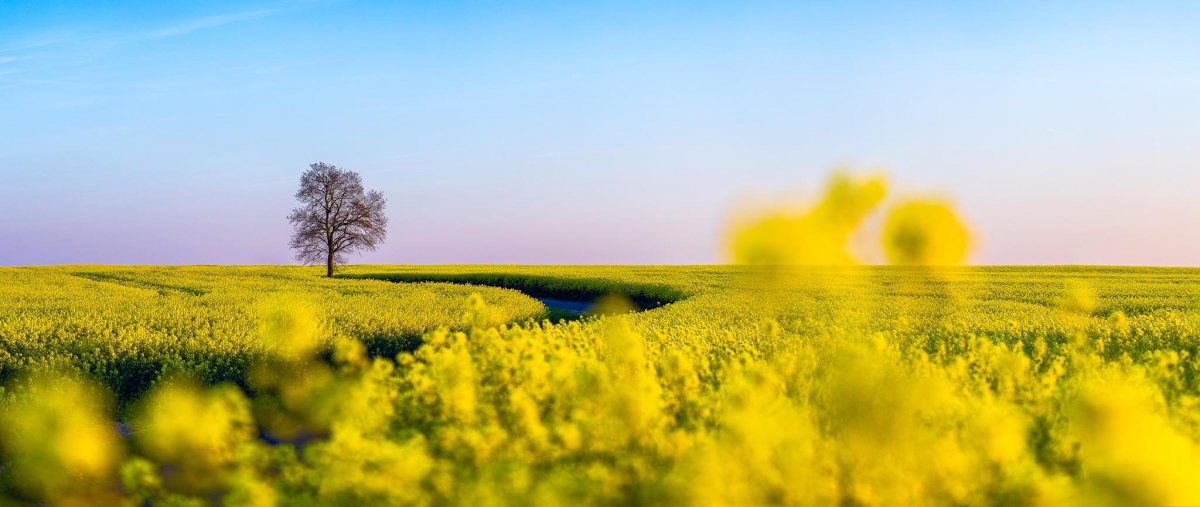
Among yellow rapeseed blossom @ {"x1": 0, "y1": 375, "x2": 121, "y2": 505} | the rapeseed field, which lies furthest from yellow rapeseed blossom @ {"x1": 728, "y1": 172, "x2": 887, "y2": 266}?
yellow rapeseed blossom @ {"x1": 0, "y1": 375, "x2": 121, "y2": 505}

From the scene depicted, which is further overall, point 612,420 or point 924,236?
point 924,236

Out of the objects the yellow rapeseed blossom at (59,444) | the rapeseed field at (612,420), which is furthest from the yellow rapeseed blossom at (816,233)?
the yellow rapeseed blossom at (59,444)

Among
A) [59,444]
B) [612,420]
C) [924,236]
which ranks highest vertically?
[924,236]

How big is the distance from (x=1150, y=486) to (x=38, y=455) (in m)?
7.69

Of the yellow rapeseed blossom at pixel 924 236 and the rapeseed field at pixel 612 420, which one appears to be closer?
the rapeseed field at pixel 612 420

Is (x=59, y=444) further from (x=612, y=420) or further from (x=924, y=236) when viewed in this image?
(x=924, y=236)

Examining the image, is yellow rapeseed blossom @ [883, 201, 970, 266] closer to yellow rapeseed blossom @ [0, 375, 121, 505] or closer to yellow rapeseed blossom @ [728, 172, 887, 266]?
yellow rapeseed blossom @ [728, 172, 887, 266]

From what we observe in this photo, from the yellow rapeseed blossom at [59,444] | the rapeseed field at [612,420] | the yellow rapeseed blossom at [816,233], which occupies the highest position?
the yellow rapeseed blossom at [816,233]

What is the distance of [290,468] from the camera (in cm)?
430

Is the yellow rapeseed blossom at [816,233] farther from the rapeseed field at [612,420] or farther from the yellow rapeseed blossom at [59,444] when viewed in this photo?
the yellow rapeseed blossom at [59,444]

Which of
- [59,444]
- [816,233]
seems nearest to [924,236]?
[816,233]

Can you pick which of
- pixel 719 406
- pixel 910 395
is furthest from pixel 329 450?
pixel 910 395

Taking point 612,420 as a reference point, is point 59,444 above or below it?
below

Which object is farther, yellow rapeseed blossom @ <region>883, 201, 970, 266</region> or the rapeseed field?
yellow rapeseed blossom @ <region>883, 201, 970, 266</region>
